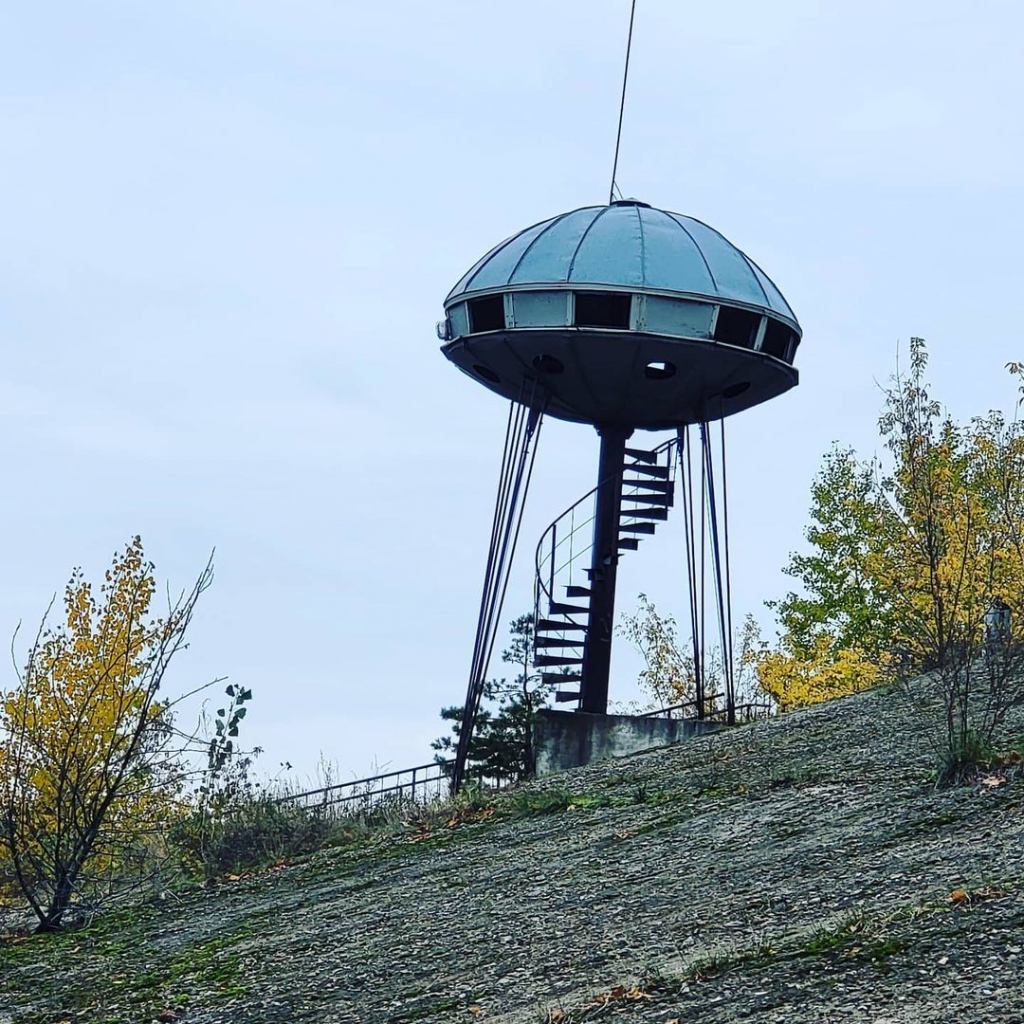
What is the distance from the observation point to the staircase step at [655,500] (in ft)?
65.7

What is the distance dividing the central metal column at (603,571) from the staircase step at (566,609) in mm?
116

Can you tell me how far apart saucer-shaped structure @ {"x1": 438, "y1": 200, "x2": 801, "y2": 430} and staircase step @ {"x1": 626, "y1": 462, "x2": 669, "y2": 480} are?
0.65 meters

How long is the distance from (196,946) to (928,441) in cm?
704

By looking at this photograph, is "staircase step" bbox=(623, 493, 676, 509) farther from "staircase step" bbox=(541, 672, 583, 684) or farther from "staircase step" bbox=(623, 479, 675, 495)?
"staircase step" bbox=(541, 672, 583, 684)

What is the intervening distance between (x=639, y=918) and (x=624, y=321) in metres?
9.99

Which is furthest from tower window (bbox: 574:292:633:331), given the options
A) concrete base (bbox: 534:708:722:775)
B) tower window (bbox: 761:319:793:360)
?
concrete base (bbox: 534:708:722:775)

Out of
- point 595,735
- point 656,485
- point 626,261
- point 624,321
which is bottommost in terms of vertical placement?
point 595,735

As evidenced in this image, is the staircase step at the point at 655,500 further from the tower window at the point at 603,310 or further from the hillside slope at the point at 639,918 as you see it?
the hillside slope at the point at 639,918

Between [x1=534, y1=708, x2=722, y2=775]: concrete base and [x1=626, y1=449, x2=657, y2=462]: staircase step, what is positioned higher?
[x1=626, y1=449, x2=657, y2=462]: staircase step

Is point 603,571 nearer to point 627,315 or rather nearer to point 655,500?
point 655,500

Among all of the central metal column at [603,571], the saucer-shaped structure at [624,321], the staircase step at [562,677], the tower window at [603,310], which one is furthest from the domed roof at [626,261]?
the staircase step at [562,677]

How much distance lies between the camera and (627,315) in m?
17.8

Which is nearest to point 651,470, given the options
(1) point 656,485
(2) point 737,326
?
(1) point 656,485

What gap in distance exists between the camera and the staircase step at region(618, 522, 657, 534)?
1997cm
